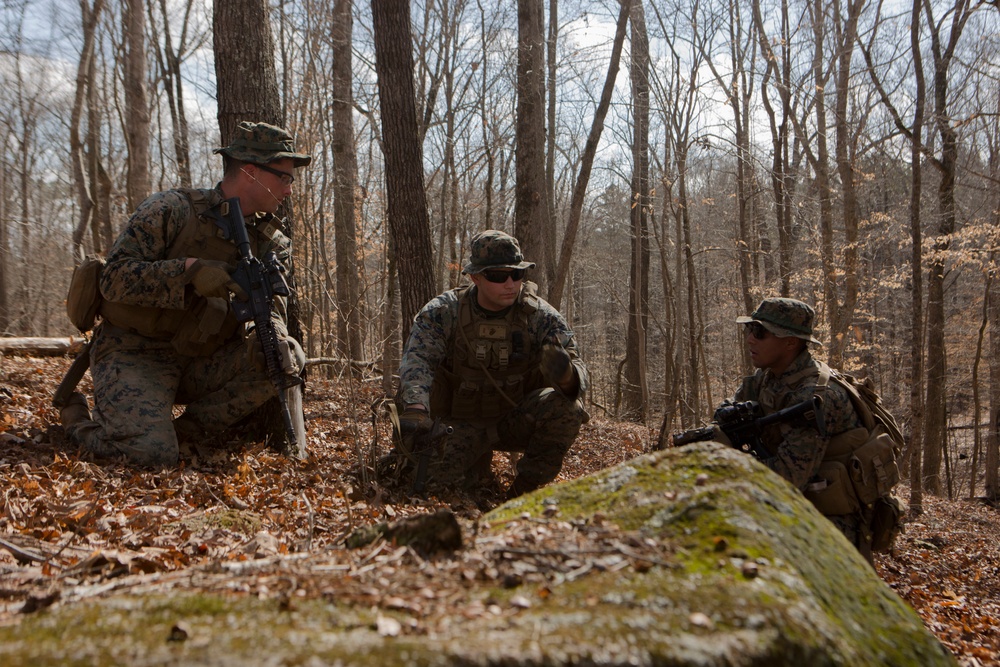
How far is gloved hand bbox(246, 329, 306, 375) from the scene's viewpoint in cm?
458

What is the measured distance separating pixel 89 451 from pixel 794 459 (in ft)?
13.6

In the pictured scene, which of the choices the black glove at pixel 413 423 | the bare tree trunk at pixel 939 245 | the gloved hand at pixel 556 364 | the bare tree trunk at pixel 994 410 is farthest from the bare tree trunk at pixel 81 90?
the bare tree trunk at pixel 994 410

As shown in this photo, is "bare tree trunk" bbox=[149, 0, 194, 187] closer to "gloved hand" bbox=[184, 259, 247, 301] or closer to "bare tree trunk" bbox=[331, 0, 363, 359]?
"bare tree trunk" bbox=[331, 0, 363, 359]

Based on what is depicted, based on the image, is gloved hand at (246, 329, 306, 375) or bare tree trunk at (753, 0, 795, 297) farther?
bare tree trunk at (753, 0, 795, 297)

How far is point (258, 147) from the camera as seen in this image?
462 centimetres

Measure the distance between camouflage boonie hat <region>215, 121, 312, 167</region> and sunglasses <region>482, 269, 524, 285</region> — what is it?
138 centimetres

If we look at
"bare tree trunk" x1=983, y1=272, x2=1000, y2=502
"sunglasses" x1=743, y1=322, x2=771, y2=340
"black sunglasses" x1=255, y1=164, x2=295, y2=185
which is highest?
"black sunglasses" x1=255, y1=164, x2=295, y2=185

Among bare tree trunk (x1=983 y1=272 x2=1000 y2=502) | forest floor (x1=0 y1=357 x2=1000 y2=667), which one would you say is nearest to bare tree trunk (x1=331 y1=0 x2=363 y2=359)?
forest floor (x1=0 y1=357 x2=1000 y2=667)

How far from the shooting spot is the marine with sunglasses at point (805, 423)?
4152mm

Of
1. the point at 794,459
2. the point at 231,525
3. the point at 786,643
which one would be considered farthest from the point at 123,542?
the point at 794,459

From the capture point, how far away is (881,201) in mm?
32281

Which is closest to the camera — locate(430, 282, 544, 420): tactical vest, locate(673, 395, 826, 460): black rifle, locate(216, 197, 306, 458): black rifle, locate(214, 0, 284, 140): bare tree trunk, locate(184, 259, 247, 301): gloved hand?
locate(673, 395, 826, 460): black rifle

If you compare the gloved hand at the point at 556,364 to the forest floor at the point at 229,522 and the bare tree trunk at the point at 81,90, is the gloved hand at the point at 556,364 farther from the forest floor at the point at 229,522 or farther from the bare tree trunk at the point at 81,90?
the bare tree trunk at the point at 81,90

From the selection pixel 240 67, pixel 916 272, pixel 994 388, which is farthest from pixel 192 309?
pixel 994 388
